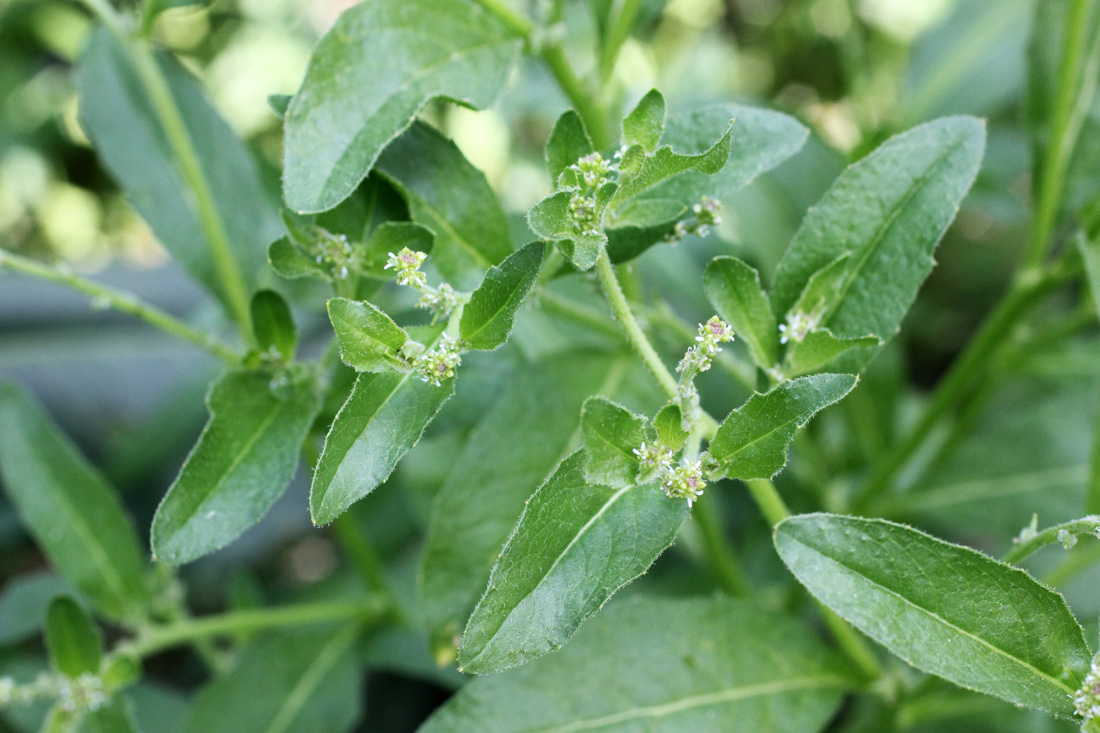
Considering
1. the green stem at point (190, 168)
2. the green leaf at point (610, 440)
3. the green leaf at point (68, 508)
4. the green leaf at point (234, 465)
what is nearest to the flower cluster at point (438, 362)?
the green leaf at point (610, 440)

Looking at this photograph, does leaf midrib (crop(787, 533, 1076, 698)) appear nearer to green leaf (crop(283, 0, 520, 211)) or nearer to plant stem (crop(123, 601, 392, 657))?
green leaf (crop(283, 0, 520, 211))

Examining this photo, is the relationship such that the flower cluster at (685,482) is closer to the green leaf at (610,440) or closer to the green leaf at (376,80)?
the green leaf at (610,440)

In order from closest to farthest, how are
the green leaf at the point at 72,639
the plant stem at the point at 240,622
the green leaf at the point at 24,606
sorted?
the green leaf at the point at 72,639 → the plant stem at the point at 240,622 → the green leaf at the point at 24,606

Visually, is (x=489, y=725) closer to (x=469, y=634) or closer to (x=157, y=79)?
(x=469, y=634)

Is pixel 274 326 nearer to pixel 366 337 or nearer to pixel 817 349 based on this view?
pixel 366 337

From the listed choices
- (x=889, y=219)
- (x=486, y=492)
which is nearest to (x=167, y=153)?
(x=486, y=492)

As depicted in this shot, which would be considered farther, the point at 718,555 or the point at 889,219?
the point at 718,555
